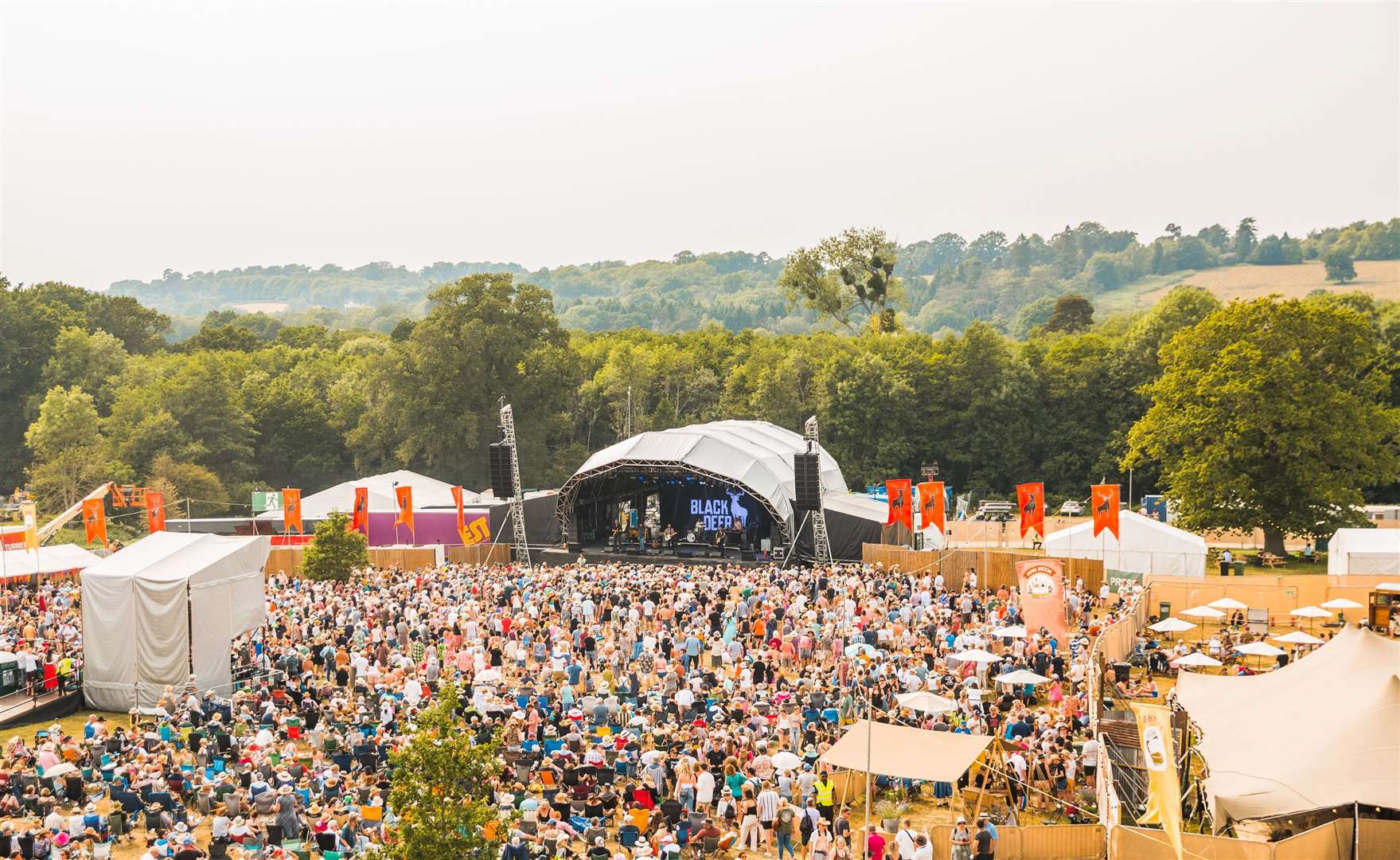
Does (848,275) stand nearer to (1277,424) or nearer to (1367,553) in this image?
(1277,424)

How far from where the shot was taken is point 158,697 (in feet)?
64.7

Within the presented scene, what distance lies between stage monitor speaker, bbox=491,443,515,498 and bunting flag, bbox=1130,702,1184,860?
26.4 m

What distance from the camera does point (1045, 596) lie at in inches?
802

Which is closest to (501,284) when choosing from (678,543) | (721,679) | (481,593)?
(678,543)

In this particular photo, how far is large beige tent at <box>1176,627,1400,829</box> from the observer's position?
460 inches

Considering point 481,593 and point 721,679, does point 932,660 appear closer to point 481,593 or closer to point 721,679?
point 721,679

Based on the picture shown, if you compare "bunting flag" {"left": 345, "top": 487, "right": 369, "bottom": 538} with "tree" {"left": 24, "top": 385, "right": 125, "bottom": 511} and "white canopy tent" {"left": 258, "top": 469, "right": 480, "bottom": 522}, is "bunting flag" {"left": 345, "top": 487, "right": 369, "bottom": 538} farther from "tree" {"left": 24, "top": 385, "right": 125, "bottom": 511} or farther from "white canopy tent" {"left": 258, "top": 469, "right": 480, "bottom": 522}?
"tree" {"left": 24, "top": 385, "right": 125, "bottom": 511}

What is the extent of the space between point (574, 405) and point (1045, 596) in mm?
45332

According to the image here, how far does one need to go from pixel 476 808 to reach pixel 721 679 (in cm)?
1005

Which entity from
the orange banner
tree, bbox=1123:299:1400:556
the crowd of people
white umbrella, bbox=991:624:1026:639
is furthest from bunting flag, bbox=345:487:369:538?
tree, bbox=1123:299:1400:556

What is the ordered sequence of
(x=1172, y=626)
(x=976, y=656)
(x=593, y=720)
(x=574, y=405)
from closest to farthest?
(x=593, y=720), (x=976, y=656), (x=1172, y=626), (x=574, y=405)

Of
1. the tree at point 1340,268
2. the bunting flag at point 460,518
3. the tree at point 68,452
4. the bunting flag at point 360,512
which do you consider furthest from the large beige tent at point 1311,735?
the tree at point 1340,268

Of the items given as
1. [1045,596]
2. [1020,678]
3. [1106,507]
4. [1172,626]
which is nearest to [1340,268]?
[1106,507]

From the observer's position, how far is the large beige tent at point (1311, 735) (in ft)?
38.3
